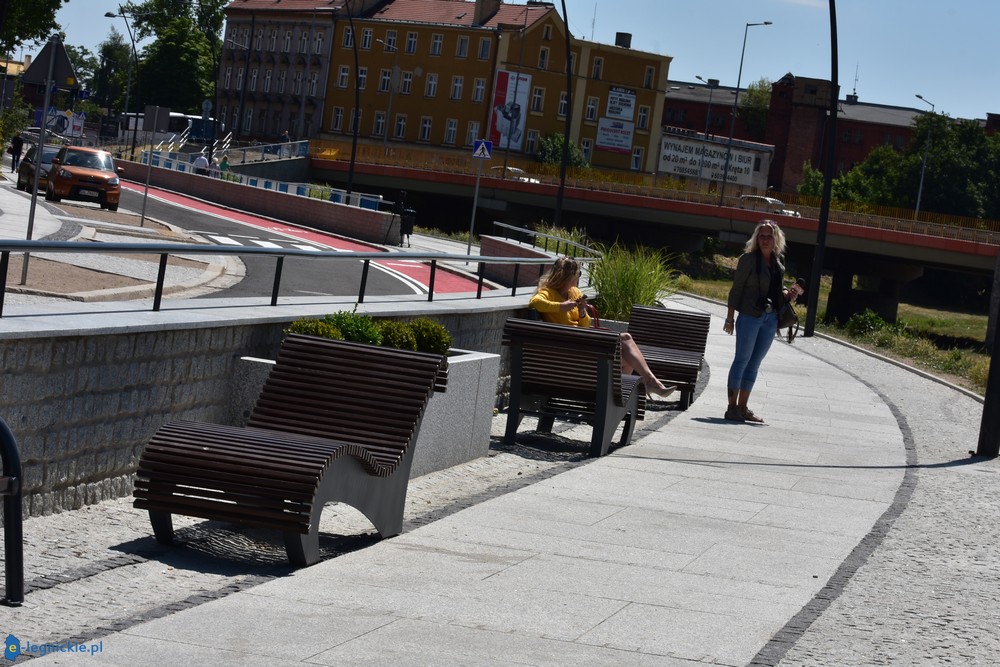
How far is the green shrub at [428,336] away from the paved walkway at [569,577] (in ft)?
2.84

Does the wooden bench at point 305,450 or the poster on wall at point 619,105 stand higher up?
the poster on wall at point 619,105

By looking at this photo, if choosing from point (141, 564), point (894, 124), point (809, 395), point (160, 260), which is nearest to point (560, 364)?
point (160, 260)

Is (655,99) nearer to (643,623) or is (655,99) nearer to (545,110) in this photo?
(545,110)

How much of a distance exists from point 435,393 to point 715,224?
61.0 metres

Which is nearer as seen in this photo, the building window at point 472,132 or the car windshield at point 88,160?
the car windshield at point 88,160

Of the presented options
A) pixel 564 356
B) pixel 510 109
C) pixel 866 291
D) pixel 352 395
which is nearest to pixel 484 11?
pixel 510 109

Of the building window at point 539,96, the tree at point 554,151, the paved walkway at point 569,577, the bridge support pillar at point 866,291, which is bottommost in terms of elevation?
the bridge support pillar at point 866,291

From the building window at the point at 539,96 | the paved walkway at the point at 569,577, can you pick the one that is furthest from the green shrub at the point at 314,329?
the building window at the point at 539,96

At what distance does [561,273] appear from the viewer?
1191 cm

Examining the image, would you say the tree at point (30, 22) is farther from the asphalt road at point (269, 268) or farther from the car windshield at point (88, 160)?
the car windshield at point (88, 160)

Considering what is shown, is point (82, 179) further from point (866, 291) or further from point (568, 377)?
point (866, 291)

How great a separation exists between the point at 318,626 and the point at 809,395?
1357 cm

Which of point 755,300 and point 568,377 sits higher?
point 755,300

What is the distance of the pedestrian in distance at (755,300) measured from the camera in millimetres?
13336
